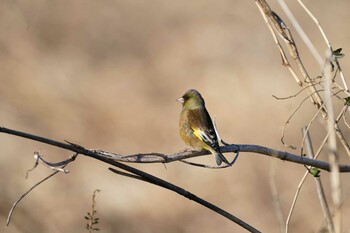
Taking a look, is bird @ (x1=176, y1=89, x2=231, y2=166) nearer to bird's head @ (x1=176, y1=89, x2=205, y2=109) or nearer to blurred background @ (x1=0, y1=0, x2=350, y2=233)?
bird's head @ (x1=176, y1=89, x2=205, y2=109)

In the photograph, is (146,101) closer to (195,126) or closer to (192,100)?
(192,100)

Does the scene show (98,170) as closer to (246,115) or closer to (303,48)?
(246,115)

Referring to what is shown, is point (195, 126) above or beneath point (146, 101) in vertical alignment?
beneath

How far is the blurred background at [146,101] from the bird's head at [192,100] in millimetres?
4694

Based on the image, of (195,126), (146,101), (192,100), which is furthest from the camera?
(146,101)

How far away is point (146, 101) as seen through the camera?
1252 cm

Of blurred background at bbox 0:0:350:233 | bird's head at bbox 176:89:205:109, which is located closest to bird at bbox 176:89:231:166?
bird's head at bbox 176:89:205:109

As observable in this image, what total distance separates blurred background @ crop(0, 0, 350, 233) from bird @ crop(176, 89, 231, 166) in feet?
15.5

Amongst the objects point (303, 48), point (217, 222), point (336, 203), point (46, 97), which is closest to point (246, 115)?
point (303, 48)

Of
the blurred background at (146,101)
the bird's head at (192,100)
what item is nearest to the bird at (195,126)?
the bird's head at (192,100)

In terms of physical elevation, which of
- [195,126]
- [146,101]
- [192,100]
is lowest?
[195,126]

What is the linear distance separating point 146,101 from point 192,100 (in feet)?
24.2

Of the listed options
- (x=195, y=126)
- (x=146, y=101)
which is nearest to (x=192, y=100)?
(x=195, y=126)

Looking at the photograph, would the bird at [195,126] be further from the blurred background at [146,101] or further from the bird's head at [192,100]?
the blurred background at [146,101]
